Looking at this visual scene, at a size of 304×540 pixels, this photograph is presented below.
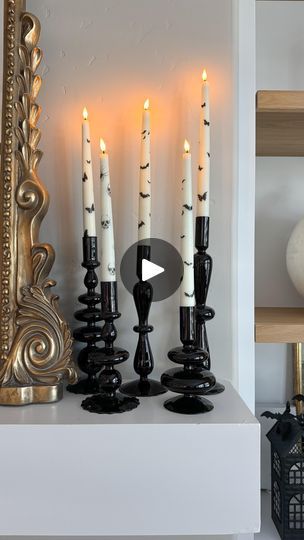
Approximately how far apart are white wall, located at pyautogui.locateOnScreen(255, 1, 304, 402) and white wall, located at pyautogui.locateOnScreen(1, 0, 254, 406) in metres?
0.27

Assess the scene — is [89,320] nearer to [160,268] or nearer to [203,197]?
[160,268]

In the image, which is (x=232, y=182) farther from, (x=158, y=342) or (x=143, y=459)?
(x=143, y=459)

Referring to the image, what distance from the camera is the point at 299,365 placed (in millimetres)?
986

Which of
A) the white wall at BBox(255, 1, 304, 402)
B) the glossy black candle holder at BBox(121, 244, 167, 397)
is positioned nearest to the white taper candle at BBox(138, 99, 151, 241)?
the glossy black candle holder at BBox(121, 244, 167, 397)

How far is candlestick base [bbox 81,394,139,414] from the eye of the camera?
0.62m

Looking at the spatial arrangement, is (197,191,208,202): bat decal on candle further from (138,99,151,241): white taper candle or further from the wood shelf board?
the wood shelf board

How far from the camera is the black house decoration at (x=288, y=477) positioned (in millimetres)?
779

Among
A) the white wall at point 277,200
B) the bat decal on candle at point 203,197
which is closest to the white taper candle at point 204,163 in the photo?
the bat decal on candle at point 203,197

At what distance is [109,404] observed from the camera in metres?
0.62

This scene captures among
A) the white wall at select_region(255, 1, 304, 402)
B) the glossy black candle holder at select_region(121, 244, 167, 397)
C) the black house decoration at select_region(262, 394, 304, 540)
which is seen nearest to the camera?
the glossy black candle holder at select_region(121, 244, 167, 397)

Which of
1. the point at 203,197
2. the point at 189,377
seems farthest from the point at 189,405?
the point at 203,197

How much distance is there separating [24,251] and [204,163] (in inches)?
10.8

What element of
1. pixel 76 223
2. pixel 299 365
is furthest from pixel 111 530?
pixel 299 365

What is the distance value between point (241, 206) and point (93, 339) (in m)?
0.31
